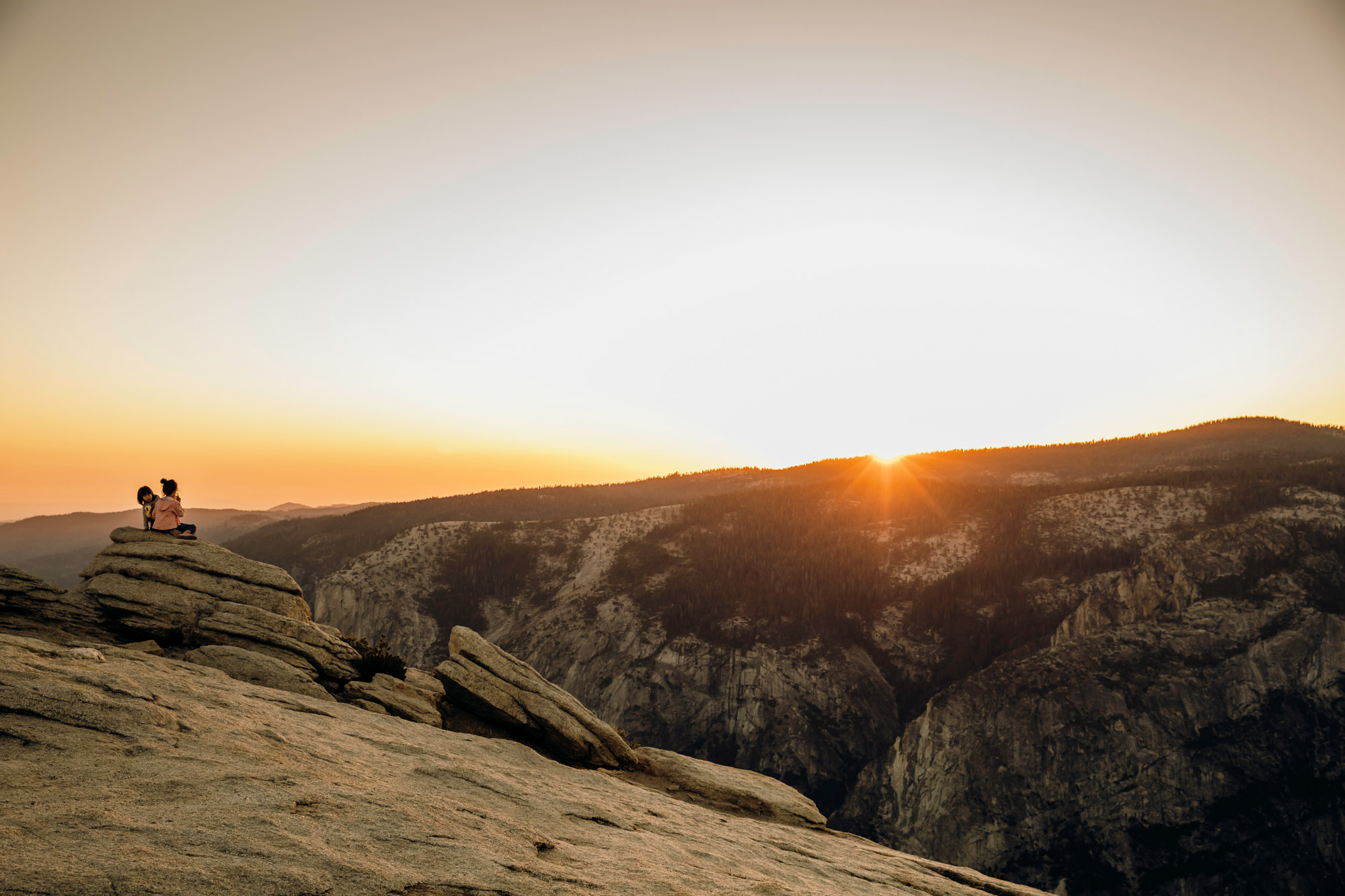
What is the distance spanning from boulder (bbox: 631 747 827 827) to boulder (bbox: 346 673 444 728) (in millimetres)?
7728

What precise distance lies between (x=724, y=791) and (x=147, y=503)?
23.7 metres

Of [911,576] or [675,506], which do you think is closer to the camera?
[911,576]

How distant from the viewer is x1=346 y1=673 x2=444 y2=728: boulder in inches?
853

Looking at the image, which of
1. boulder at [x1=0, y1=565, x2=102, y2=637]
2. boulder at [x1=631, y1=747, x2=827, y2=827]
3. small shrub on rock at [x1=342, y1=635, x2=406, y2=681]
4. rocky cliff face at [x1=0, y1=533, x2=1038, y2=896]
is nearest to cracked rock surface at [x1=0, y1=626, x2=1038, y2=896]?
rocky cliff face at [x1=0, y1=533, x2=1038, y2=896]

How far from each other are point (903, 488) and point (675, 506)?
4020 cm

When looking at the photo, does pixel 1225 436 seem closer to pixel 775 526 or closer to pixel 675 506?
pixel 775 526

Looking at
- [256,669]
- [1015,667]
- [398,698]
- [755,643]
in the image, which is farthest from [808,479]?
[256,669]

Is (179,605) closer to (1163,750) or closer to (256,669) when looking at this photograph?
(256,669)

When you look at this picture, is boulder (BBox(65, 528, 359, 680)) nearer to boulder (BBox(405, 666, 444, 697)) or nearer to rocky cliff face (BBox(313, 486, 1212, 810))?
boulder (BBox(405, 666, 444, 697))

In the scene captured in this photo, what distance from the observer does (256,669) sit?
65.4 ft

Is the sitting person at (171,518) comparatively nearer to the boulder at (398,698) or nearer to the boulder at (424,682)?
the boulder at (398,698)

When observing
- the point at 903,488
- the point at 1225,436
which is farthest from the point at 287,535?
the point at 1225,436

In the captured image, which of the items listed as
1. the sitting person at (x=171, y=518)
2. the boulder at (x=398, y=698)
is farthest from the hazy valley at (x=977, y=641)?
the sitting person at (x=171, y=518)

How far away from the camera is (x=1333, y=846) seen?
1807 inches
